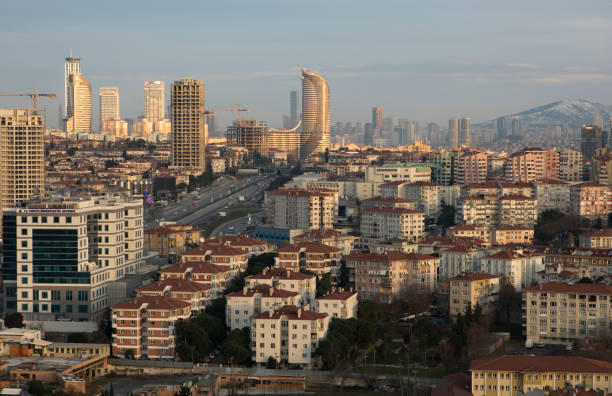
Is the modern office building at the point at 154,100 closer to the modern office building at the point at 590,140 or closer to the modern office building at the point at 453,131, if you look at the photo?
the modern office building at the point at 453,131

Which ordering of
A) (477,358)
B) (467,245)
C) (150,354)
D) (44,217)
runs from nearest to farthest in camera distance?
(477,358) → (150,354) → (44,217) → (467,245)

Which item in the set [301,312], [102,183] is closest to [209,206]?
[102,183]

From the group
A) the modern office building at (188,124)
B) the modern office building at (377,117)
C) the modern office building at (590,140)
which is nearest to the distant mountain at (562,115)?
the modern office building at (377,117)

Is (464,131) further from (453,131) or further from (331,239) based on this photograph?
(331,239)

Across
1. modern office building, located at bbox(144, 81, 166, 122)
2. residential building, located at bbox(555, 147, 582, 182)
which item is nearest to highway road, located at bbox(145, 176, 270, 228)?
residential building, located at bbox(555, 147, 582, 182)

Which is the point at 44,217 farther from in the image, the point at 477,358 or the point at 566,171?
the point at 566,171

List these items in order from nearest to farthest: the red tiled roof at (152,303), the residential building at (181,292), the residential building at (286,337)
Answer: the residential building at (286,337)
the red tiled roof at (152,303)
the residential building at (181,292)

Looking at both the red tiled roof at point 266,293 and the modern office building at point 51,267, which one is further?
the modern office building at point 51,267
